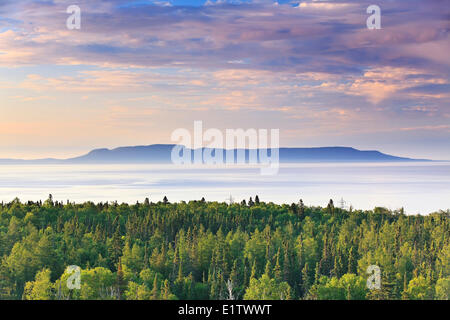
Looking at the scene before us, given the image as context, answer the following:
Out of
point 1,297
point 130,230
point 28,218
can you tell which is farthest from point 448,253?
point 28,218

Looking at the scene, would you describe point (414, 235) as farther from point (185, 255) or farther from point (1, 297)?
point (1, 297)

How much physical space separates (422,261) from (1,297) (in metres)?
108

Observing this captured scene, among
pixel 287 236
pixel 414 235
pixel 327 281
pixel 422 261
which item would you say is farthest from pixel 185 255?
pixel 414 235

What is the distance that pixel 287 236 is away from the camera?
17812 centimetres

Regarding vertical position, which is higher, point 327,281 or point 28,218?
point 28,218

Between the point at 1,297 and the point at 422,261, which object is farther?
the point at 422,261
